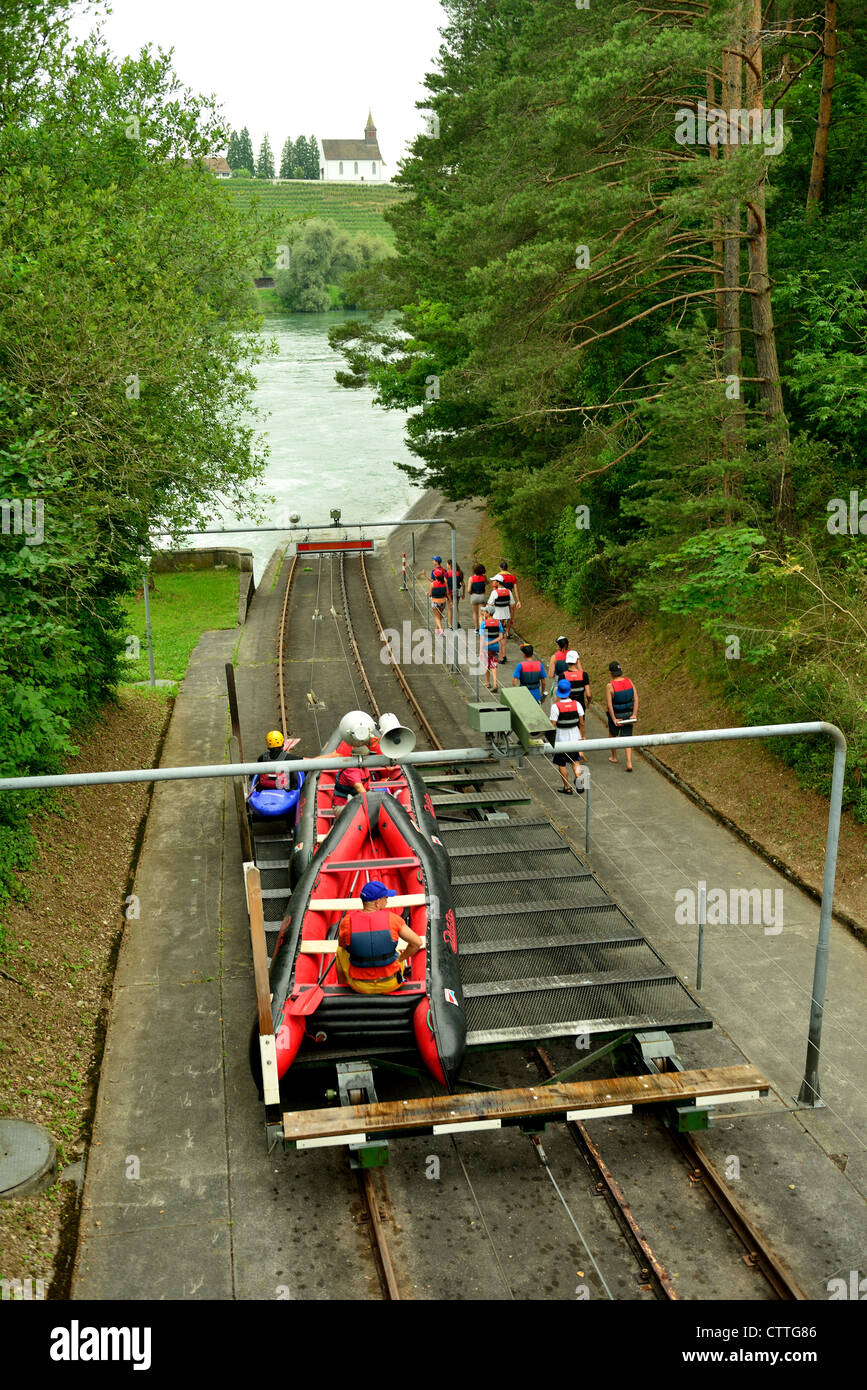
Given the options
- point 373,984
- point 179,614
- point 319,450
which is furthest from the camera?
point 319,450

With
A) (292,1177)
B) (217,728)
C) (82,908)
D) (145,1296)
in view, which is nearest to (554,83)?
(217,728)

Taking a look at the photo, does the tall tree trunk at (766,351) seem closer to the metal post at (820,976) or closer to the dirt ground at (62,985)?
the metal post at (820,976)

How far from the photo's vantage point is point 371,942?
31.5ft

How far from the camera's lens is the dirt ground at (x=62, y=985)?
8.70 meters

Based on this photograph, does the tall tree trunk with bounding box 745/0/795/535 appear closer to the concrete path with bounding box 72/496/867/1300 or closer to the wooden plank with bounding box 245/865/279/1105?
the concrete path with bounding box 72/496/867/1300

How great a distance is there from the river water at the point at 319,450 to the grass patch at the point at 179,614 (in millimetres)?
2315

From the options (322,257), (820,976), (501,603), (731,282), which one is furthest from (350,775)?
(322,257)

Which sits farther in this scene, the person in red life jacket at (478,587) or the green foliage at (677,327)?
the person in red life jacket at (478,587)

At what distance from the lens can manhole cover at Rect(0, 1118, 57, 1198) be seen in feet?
29.5

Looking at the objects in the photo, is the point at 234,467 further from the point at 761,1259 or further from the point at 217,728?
the point at 761,1259

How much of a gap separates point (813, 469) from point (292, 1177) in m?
13.3

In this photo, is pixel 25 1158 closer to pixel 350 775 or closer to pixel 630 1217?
pixel 630 1217

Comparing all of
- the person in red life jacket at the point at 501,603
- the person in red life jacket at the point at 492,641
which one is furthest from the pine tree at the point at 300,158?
the person in red life jacket at the point at 492,641

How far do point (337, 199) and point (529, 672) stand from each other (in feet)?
367
